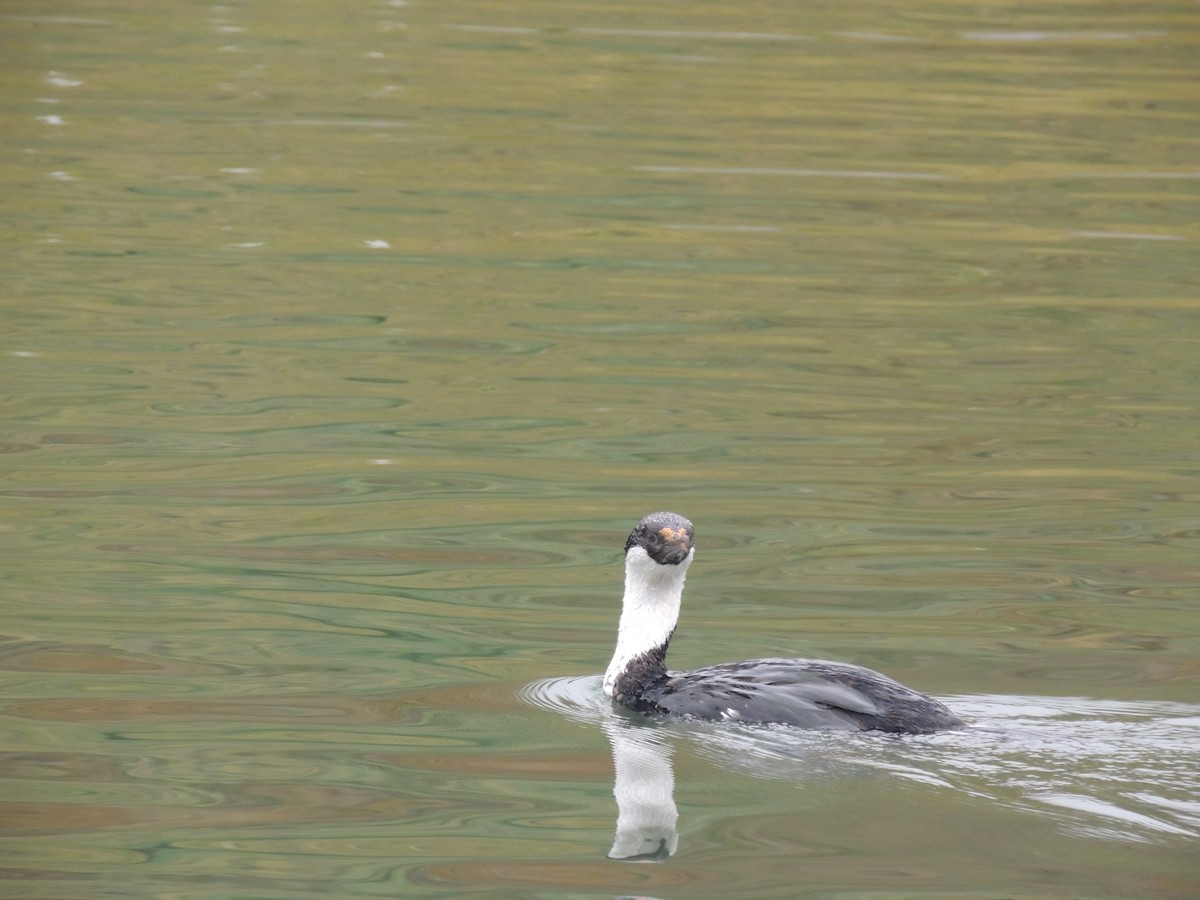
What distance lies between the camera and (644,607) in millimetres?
7148

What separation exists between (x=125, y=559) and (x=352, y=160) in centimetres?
908


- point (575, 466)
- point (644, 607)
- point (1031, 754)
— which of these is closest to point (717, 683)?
point (644, 607)

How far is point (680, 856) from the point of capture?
584 cm

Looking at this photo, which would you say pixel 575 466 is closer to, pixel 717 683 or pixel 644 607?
pixel 644 607

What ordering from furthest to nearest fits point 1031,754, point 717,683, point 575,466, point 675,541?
point 575,466 < point 675,541 < point 717,683 < point 1031,754

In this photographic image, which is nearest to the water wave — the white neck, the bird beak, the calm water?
the calm water

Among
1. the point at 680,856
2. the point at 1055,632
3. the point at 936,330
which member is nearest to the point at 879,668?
the point at 1055,632

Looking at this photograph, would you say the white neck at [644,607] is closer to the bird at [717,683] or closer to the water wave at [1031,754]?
the bird at [717,683]

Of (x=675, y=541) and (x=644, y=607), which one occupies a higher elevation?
(x=675, y=541)

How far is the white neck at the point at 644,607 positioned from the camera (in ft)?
23.2

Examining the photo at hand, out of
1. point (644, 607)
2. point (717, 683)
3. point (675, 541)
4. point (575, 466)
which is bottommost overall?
point (575, 466)

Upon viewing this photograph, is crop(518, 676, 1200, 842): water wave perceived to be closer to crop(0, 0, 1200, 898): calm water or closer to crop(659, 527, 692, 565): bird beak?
crop(0, 0, 1200, 898): calm water

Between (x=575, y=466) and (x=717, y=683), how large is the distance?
325 cm

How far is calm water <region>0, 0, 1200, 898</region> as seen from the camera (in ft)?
19.9
